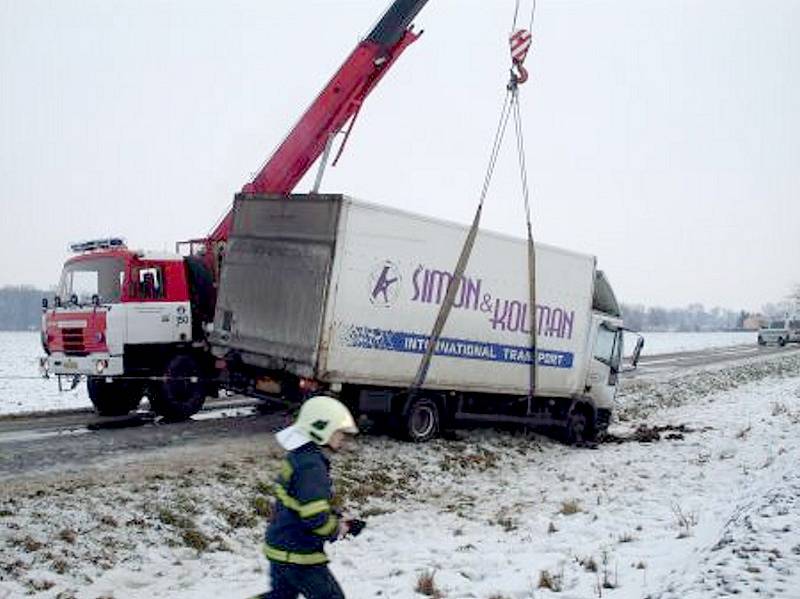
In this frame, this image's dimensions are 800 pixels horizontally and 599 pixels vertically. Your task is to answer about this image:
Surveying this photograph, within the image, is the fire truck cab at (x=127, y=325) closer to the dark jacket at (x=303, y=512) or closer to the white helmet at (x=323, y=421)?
the dark jacket at (x=303, y=512)

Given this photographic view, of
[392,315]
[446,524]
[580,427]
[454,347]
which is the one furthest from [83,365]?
[580,427]

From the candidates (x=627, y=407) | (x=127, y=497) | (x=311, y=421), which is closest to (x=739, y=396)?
(x=627, y=407)

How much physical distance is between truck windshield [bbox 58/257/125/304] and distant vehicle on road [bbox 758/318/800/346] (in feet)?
176

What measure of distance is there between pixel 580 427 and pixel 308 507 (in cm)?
1197

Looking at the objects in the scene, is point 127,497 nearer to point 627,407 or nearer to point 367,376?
point 367,376

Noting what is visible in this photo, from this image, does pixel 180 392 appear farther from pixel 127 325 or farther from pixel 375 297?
pixel 375 297

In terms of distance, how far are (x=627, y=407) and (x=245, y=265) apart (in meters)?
12.1

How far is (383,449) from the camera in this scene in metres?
12.1

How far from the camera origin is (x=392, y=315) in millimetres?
11734

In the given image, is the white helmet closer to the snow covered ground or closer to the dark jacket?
the dark jacket

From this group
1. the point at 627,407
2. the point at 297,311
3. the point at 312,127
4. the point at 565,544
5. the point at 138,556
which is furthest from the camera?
the point at 627,407

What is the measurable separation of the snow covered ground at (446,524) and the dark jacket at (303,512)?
2399 mm

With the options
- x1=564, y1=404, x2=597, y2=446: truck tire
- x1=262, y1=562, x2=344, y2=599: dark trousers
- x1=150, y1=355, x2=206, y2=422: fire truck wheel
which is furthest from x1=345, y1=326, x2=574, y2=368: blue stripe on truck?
x1=262, y1=562, x2=344, y2=599: dark trousers

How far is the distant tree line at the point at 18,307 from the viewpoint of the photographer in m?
109
